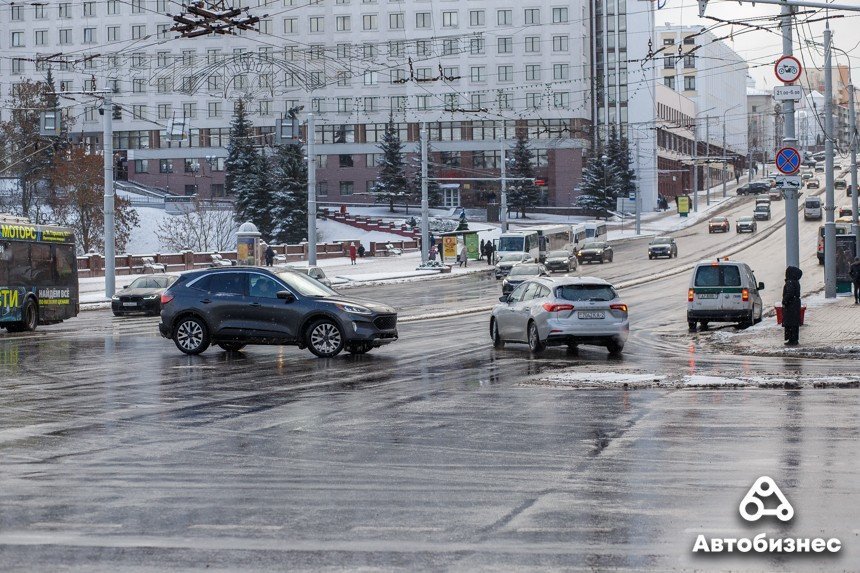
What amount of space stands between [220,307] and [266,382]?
220 inches

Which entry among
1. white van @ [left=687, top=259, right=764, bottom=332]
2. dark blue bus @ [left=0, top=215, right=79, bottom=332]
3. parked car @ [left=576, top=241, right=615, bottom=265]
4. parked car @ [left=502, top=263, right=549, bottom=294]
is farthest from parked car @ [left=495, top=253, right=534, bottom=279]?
white van @ [left=687, top=259, right=764, bottom=332]

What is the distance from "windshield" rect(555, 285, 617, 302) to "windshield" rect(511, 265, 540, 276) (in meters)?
32.8

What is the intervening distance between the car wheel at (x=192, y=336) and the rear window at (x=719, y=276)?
13.8 meters

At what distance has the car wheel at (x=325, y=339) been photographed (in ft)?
77.3

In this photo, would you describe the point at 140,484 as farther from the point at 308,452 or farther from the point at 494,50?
the point at 494,50

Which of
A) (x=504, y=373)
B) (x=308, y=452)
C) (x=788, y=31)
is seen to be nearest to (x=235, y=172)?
(x=788, y=31)

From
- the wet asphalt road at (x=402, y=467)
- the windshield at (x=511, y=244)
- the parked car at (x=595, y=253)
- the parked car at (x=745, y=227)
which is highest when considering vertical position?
the parked car at (x=745, y=227)

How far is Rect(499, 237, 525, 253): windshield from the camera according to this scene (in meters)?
79.6

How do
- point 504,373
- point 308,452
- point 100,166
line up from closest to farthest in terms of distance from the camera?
point 308,452 → point 504,373 → point 100,166

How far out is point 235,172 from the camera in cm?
10825

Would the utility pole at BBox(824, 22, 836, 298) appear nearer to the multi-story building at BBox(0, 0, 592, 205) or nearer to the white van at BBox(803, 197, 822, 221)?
the white van at BBox(803, 197, 822, 221)

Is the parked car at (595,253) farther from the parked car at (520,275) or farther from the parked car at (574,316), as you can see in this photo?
the parked car at (574,316)

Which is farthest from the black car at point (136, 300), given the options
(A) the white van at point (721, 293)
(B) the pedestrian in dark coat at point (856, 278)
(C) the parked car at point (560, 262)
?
(C) the parked car at point (560, 262)

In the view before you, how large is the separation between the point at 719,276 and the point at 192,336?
47.0ft
